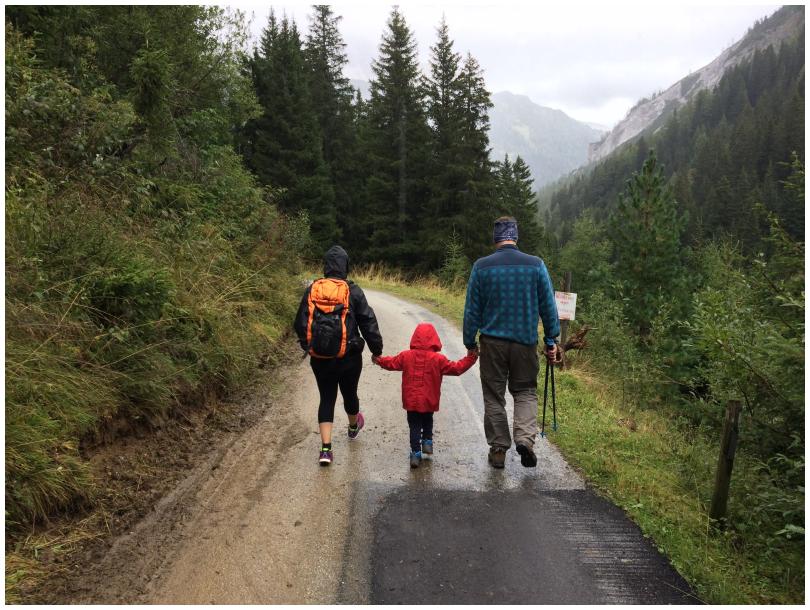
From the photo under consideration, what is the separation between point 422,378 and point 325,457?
1217mm

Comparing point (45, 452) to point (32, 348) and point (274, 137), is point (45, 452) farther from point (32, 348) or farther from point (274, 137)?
point (274, 137)

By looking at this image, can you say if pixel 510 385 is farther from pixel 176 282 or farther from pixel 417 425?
pixel 176 282

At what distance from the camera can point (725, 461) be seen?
3746 mm

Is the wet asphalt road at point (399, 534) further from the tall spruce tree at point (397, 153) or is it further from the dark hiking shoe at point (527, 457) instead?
the tall spruce tree at point (397, 153)

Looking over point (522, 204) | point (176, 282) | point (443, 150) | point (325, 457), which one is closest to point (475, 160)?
point (443, 150)

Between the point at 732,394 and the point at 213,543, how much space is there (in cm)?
494

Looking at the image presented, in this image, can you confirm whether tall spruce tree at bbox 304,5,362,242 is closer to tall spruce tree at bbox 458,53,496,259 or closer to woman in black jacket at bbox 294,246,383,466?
tall spruce tree at bbox 458,53,496,259

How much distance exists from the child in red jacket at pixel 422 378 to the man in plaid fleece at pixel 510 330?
0.29 m

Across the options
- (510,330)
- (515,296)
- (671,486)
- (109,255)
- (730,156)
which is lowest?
(671,486)

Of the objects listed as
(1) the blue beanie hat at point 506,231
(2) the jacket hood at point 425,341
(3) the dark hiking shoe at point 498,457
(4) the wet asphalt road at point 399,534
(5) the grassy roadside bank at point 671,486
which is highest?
(1) the blue beanie hat at point 506,231

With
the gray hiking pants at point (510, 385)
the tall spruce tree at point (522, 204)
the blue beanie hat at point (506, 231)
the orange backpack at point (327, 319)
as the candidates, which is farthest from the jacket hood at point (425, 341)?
the tall spruce tree at point (522, 204)

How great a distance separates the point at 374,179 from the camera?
30.0 m

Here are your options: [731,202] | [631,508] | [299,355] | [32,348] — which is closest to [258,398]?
[299,355]

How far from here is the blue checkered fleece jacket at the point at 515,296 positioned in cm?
448
